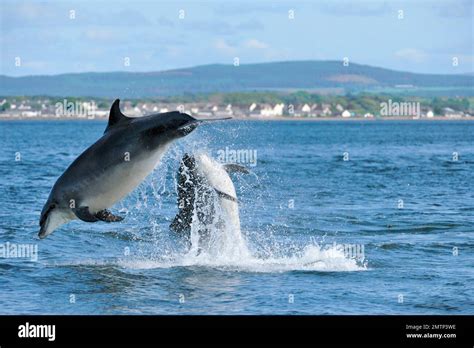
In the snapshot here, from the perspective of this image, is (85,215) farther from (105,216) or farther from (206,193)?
(206,193)

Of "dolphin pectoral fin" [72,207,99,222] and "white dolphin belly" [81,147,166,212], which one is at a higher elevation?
"white dolphin belly" [81,147,166,212]

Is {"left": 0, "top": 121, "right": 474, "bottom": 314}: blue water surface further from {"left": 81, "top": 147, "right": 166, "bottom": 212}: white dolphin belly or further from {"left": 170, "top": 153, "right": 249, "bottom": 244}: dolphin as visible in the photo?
{"left": 81, "top": 147, "right": 166, "bottom": 212}: white dolphin belly

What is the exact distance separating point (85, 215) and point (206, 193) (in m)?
4.87

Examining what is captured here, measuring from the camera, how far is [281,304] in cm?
1465

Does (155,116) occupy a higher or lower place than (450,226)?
higher

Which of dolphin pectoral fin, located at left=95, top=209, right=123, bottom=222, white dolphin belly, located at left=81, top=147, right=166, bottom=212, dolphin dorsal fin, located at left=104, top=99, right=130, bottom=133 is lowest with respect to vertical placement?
dolphin pectoral fin, located at left=95, top=209, right=123, bottom=222

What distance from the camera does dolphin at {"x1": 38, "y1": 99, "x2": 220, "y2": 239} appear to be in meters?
13.9

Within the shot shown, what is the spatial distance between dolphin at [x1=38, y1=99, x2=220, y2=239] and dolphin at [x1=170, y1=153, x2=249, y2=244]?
4.39 meters

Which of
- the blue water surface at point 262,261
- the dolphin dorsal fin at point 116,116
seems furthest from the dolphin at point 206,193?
the dolphin dorsal fin at point 116,116

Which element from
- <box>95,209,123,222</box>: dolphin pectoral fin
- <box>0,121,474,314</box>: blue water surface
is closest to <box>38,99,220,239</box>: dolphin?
<box>95,209,123,222</box>: dolphin pectoral fin

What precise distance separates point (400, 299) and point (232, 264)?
3966 millimetres

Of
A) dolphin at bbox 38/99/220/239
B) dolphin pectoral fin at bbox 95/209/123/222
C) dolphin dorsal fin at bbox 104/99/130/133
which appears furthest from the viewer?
dolphin dorsal fin at bbox 104/99/130/133
